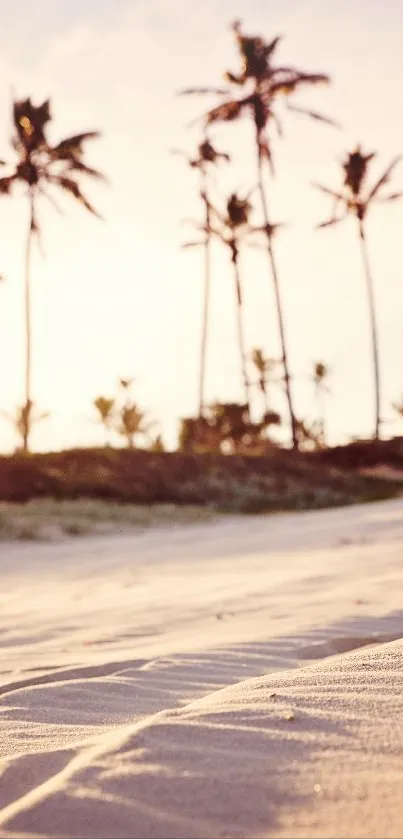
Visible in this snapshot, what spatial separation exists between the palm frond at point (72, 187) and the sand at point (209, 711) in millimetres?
18145

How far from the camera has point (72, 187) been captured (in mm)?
23750

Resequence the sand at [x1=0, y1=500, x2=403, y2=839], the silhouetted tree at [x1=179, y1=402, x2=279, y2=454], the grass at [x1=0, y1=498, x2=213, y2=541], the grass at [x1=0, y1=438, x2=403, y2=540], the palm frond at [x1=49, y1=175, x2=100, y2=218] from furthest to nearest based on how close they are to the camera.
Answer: the silhouetted tree at [x1=179, y1=402, x2=279, y2=454] → the palm frond at [x1=49, y1=175, x2=100, y2=218] → the grass at [x1=0, y1=438, x2=403, y2=540] → the grass at [x1=0, y1=498, x2=213, y2=541] → the sand at [x1=0, y1=500, x2=403, y2=839]

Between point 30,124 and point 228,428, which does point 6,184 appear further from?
point 228,428

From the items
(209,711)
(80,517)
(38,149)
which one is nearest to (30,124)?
(38,149)

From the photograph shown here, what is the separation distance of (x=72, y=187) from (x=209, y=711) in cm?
2274

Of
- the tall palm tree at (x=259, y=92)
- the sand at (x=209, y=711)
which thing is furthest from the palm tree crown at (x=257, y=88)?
the sand at (x=209, y=711)

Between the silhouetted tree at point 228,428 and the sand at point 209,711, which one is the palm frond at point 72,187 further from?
the sand at point 209,711

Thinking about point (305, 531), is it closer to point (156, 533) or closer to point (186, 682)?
point (156, 533)

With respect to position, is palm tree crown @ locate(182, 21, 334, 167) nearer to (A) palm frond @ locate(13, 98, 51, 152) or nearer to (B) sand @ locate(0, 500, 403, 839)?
(A) palm frond @ locate(13, 98, 51, 152)

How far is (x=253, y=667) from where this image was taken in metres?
3.49

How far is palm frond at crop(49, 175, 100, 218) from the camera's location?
2347cm

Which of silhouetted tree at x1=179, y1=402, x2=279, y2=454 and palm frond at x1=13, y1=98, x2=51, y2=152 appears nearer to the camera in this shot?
palm frond at x1=13, y1=98, x2=51, y2=152

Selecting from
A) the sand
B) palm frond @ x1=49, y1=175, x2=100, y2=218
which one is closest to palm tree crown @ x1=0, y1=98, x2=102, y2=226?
palm frond @ x1=49, y1=175, x2=100, y2=218

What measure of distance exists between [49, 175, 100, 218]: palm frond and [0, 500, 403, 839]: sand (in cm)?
1815
